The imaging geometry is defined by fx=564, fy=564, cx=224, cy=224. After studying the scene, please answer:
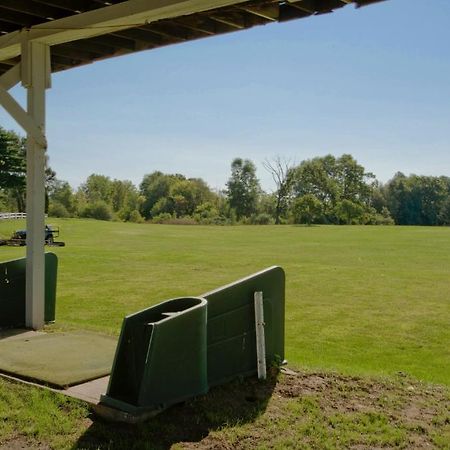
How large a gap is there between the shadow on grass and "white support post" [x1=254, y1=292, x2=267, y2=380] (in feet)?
0.70

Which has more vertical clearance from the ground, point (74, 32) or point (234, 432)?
point (74, 32)

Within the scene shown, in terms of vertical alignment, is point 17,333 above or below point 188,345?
below

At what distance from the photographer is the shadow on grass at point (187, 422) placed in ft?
11.5

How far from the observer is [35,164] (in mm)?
6434

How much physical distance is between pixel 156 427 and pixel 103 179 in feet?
297

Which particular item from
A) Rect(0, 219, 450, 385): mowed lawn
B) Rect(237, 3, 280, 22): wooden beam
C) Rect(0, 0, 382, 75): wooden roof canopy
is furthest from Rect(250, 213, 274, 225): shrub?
Rect(237, 3, 280, 22): wooden beam

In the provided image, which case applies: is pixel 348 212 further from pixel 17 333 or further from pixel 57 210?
pixel 17 333

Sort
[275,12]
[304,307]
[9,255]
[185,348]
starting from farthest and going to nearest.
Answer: [9,255]
[304,307]
[275,12]
[185,348]

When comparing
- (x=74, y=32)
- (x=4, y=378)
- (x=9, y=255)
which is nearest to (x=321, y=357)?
(x=4, y=378)

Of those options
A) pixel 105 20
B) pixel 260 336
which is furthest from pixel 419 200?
pixel 260 336

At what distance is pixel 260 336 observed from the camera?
4.54m

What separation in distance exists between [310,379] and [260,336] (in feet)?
1.94

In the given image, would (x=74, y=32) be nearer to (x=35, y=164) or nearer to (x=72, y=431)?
(x=35, y=164)

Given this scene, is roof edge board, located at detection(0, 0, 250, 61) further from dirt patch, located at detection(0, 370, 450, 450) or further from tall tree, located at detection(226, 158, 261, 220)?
tall tree, located at detection(226, 158, 261, 220)
